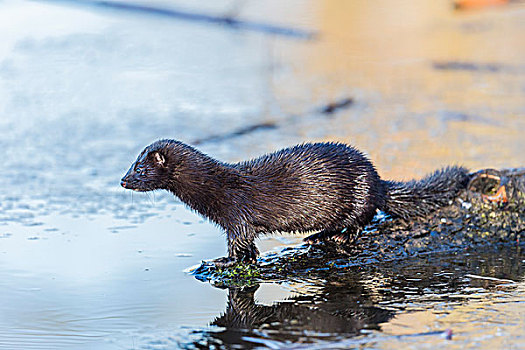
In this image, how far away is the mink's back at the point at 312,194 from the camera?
486cm

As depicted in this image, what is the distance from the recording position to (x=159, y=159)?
16.0 feet

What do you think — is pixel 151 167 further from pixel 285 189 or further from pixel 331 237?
pixel 331 237

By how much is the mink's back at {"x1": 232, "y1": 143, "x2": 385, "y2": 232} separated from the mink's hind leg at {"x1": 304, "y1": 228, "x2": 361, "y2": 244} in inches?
2.0

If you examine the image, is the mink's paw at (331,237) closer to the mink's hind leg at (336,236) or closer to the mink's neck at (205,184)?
the mink's hind leg at (336,236)

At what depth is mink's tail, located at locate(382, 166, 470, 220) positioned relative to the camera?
4957 millimetres

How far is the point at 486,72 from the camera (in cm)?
1105

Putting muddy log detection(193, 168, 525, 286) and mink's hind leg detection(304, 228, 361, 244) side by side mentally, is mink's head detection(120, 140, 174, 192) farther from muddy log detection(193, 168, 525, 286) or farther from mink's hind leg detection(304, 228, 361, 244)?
mink's hind leg detection(304, 228, 361, 244)

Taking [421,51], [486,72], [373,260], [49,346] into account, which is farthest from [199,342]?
[421,51]

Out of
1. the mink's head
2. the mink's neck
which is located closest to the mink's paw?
the mink's neck

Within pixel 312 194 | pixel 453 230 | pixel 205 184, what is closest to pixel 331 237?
pixel 312 194

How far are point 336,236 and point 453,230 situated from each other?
28.0 inches

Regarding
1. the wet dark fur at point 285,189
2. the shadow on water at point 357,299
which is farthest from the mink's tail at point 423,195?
the shadow on water at point 357,299

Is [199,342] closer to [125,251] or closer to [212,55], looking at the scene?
[125,251]

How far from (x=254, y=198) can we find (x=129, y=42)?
24.0 ft
